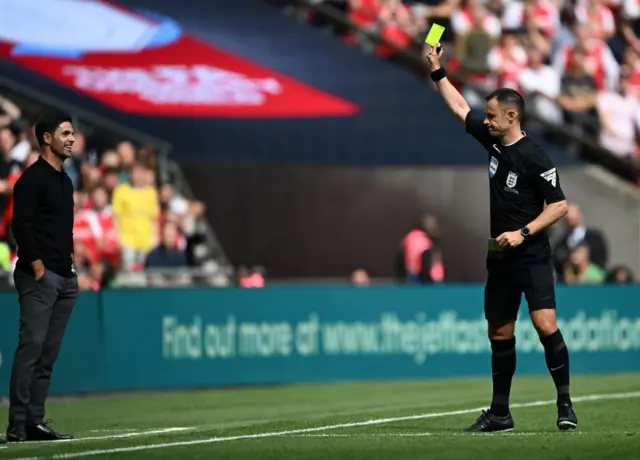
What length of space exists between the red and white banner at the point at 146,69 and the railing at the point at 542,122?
1.50 m

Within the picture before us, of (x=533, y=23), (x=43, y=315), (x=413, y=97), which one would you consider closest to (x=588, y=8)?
(x=533, y=23)

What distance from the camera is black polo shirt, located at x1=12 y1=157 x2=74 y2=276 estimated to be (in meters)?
10.4

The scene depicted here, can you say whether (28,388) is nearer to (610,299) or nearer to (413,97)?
(610,299)

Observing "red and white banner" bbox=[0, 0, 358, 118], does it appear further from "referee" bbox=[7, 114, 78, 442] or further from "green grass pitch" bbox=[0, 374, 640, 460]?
"referee" bbox=[7, 114, 78, 442]

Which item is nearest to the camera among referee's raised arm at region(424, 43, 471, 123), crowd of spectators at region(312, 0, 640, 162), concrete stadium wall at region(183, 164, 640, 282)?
referee's raised arm at region(424, 43, 471, 123)

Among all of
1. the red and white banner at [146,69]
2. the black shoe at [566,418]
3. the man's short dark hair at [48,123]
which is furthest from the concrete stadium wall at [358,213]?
the black shoe at [566,418]

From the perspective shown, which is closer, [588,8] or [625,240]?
[625,240]

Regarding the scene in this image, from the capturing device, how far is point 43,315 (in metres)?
10.5

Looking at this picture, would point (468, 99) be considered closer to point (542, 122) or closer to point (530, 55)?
point (542, 122)

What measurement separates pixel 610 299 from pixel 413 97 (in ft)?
17.4

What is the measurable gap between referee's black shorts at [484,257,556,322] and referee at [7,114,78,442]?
9.44 feet

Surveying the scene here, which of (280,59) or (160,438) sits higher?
(280,59)

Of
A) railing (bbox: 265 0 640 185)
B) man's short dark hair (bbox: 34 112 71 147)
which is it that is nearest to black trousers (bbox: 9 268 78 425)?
man's short dark hair (bbox: 34 112 71 147)

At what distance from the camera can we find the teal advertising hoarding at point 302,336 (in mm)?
16688
